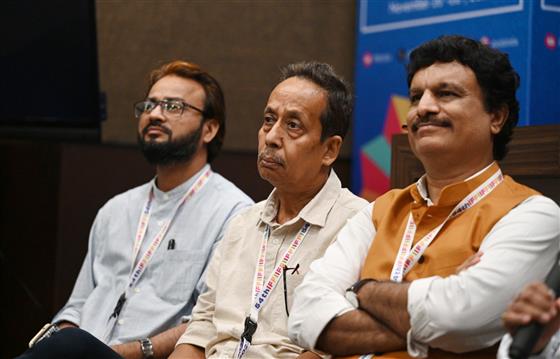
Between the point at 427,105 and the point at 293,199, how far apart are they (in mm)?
660

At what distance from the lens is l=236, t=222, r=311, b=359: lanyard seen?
8.34 ft

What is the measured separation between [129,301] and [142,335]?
0.50 ft

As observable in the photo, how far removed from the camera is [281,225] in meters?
2.71

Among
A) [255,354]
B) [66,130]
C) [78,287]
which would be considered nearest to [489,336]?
[255,354]

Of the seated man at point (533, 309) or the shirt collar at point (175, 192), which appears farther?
the shirt collar at point (175, 192)

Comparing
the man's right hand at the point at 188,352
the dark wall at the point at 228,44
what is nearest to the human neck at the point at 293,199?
the man's right hand at the point at 188,352

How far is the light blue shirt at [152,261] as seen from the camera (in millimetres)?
3215

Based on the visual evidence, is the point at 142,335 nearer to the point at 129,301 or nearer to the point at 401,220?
the point at 129,301

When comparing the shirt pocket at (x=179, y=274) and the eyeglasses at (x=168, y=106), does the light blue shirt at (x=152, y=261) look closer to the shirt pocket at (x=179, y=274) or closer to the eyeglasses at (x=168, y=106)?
the shirt pocket at (x=179, y=274)

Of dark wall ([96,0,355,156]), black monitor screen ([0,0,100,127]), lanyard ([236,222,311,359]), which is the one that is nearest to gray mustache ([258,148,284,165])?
lanyard ([236,222,311,359])

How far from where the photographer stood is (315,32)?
16.2 feet

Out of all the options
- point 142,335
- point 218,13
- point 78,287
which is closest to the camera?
point 142,335

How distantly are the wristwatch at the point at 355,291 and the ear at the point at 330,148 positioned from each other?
64 centimetres

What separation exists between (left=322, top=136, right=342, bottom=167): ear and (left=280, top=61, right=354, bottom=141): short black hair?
0.05ft
